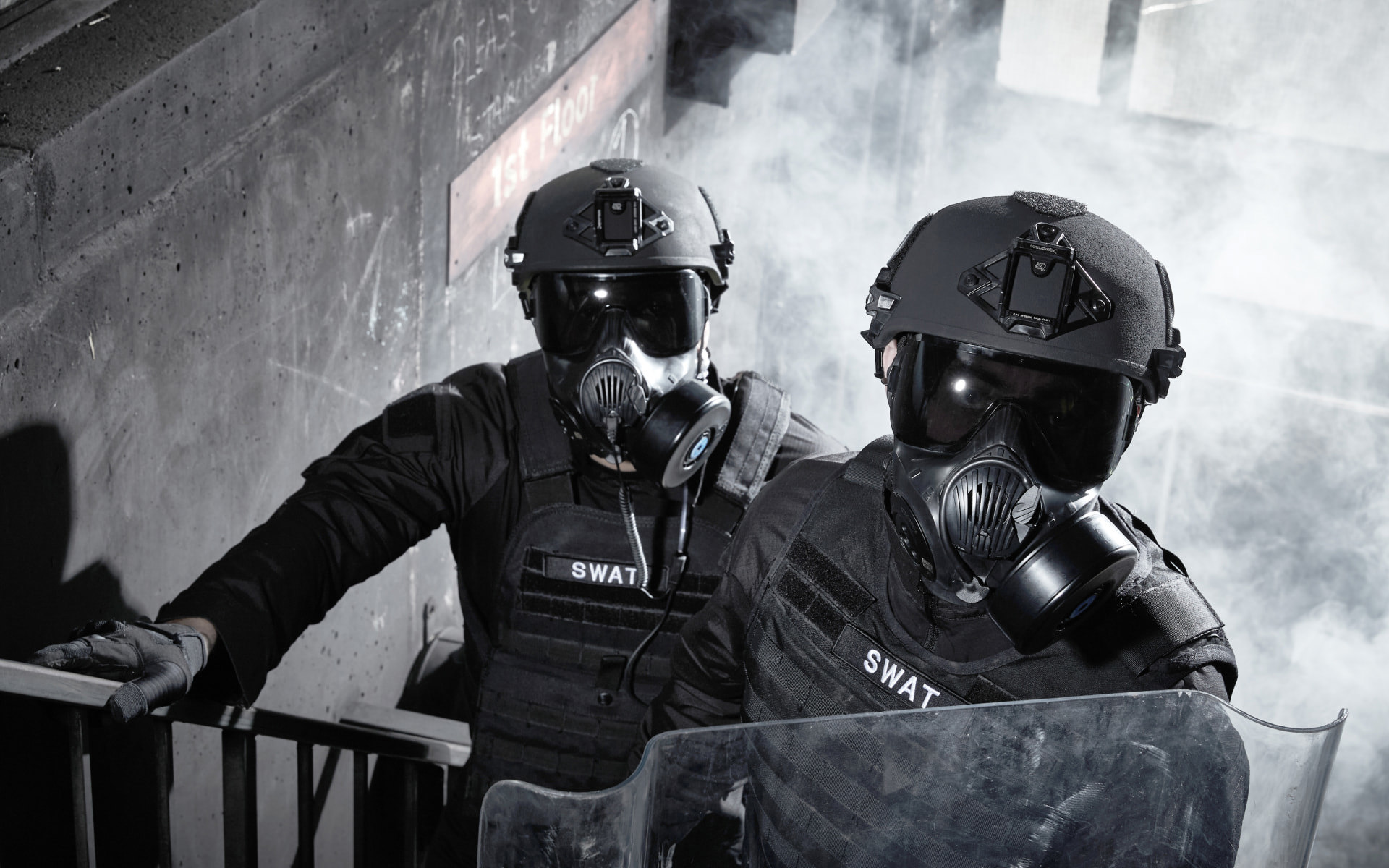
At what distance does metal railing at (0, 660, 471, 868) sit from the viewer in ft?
5.19

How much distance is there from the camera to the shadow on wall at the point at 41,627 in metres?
1.94

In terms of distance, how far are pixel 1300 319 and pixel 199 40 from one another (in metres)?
4.43

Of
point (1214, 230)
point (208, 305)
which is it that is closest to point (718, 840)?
point (208, 305)

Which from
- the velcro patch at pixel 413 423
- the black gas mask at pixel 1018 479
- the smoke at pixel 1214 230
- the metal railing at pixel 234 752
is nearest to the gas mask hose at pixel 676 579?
the velcro patch at pixel 413 423

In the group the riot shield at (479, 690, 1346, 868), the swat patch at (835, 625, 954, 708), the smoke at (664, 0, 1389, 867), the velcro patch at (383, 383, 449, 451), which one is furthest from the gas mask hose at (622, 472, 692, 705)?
the smoke at (664, 0, 1389, 867)

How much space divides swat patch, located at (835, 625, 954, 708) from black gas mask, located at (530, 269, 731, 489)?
0.58 m

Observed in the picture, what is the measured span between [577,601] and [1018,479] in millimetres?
1074

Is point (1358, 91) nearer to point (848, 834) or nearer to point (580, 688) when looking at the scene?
point (580, 688)

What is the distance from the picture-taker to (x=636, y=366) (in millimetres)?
2170

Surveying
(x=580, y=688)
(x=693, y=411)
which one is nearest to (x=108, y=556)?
(x=580, y=688)

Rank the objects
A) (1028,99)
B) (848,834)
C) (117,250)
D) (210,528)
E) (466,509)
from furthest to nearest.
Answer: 1. (1028,99)
2. (210,528)
3. (466,509)
4. (117,250)
5. (848,834)

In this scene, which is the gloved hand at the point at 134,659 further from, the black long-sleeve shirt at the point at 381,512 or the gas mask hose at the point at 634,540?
the gas mask hose at the point at 634,540

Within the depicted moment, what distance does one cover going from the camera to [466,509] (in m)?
2.37

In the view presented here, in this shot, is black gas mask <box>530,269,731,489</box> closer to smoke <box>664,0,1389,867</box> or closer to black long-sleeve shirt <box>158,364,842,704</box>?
black long-sleeve shirt <box>158,364,842,704</box>
